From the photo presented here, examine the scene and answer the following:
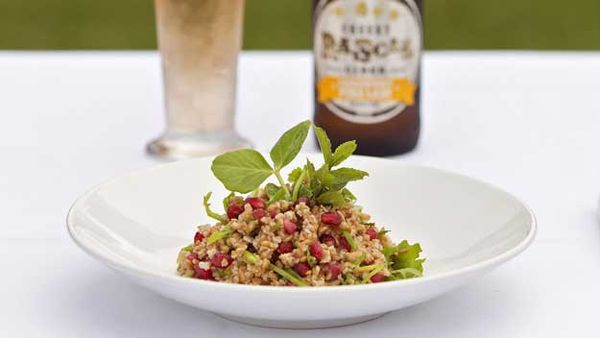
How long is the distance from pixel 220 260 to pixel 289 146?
11cm

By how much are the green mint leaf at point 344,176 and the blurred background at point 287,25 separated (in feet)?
9.13

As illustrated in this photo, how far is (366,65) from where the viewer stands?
1403mm

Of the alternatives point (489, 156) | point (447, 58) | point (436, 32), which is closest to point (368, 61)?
point (489, 156)

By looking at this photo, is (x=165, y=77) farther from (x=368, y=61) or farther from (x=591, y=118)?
(x=591, y=118)

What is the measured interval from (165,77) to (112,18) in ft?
8.69

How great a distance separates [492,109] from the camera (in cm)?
170

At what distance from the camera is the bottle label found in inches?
54.3

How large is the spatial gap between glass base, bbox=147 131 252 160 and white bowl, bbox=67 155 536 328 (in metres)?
0.26

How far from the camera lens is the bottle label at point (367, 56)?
1.38 m

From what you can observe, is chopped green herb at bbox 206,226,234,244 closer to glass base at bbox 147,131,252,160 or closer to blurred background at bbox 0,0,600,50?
glass base at bbox 147,131,252,160

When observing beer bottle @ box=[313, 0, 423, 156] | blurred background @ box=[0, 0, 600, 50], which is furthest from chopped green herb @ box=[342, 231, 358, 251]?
blurred background @ box=[0, 0, 600, 50]

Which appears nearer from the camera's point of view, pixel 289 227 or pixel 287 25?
pixel 289 227

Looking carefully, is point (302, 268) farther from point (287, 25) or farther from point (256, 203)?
point (287, 25)

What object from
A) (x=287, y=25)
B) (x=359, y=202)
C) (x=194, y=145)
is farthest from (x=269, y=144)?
(x=287, y=25)
